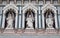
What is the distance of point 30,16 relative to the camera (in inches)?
574

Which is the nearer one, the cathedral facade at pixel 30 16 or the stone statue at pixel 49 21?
the cathedral facade at pixel 30 16

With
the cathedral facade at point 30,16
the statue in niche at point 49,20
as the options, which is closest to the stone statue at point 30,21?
the cathedral facade at point 30,16

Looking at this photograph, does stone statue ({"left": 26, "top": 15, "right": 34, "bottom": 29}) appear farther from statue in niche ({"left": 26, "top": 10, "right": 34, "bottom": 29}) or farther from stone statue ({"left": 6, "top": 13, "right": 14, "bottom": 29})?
stone statue ({"left": 6, "top": 13, "right": 14, "bottom": 29})

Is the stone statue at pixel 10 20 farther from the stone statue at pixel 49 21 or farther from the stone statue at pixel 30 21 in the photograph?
the stone statue at pixel 49 21

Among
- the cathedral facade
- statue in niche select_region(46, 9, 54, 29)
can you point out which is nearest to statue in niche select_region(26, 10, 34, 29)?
the cathedral facade

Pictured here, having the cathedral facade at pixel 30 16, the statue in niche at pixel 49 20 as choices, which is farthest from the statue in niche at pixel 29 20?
the statue in niche at pixel 49 20

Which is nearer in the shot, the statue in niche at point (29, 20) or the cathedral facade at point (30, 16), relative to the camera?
the cathedral facade at point (30, 16)

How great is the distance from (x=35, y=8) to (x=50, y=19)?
42.2 inches

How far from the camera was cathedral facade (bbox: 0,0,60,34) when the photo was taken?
14.0 m

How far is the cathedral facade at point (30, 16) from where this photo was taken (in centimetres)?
1399

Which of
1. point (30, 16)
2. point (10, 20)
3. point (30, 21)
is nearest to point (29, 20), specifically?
point (30, 21)

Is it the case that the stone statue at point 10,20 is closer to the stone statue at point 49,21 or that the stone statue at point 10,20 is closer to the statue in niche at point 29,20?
the statue in niche at point 29,20

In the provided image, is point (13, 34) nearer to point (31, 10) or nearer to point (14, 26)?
point (14, 26)

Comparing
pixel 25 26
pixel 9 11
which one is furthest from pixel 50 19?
pixel 9 11
